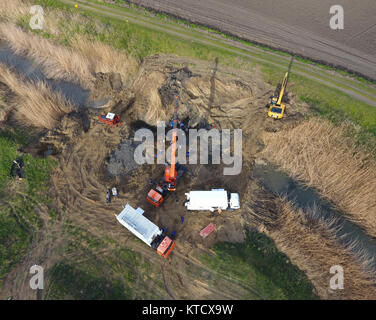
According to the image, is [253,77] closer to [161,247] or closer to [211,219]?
[211,219]

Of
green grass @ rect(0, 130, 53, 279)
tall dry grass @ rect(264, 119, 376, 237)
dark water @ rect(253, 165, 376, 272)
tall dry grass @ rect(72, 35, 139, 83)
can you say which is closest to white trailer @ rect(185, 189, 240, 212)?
dark water @ rect(253, 165, 376, 272)

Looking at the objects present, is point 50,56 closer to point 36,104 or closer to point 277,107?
point 36,104

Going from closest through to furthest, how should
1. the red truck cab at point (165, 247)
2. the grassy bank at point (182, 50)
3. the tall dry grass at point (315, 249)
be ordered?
the red truck cab at point (165, 247), the tall dry grass at point (315, 249), the grassy bank at point (182, 50)

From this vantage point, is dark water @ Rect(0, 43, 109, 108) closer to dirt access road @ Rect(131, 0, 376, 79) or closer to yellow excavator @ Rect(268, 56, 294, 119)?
dirt access road @ Rect(131, 0, 376, 79)

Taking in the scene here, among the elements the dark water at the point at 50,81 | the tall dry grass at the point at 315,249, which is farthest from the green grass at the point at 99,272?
the dark water at the point at 50,81

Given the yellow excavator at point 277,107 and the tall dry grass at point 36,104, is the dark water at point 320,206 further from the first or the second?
the tall dry grass at point 36,104

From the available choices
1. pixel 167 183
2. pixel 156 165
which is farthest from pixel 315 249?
pixel 156 165

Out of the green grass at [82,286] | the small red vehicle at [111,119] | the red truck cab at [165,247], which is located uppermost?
the small red vehicle at [111,119]
